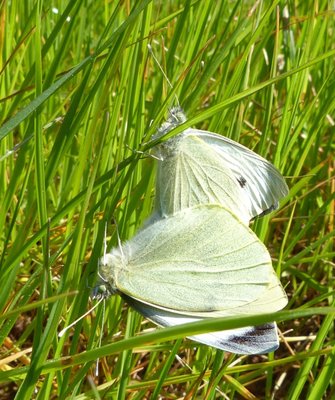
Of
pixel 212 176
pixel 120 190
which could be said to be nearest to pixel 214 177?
pixel 212 176

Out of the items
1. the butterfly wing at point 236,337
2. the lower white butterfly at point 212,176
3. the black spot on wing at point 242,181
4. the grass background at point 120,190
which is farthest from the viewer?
the black spot on wing at point 242,181

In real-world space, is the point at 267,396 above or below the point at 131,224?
below

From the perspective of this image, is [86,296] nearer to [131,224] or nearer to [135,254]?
[135,254]

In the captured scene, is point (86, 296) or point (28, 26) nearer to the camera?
point (86, 296)

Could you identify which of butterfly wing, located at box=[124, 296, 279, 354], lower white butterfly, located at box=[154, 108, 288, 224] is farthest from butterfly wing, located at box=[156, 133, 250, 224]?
butterfly wing, located at box=[124, 296, 279, 354]

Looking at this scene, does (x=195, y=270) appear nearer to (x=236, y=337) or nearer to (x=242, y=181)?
(x=236, y=337)

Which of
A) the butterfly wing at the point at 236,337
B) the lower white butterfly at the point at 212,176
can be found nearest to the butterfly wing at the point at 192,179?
the lower white butterfly at the point at 212,176

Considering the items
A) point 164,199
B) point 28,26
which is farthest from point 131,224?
point 28,26

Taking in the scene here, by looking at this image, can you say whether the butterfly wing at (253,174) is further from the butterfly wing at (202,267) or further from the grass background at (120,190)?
the butterfly wing at (202,267)
